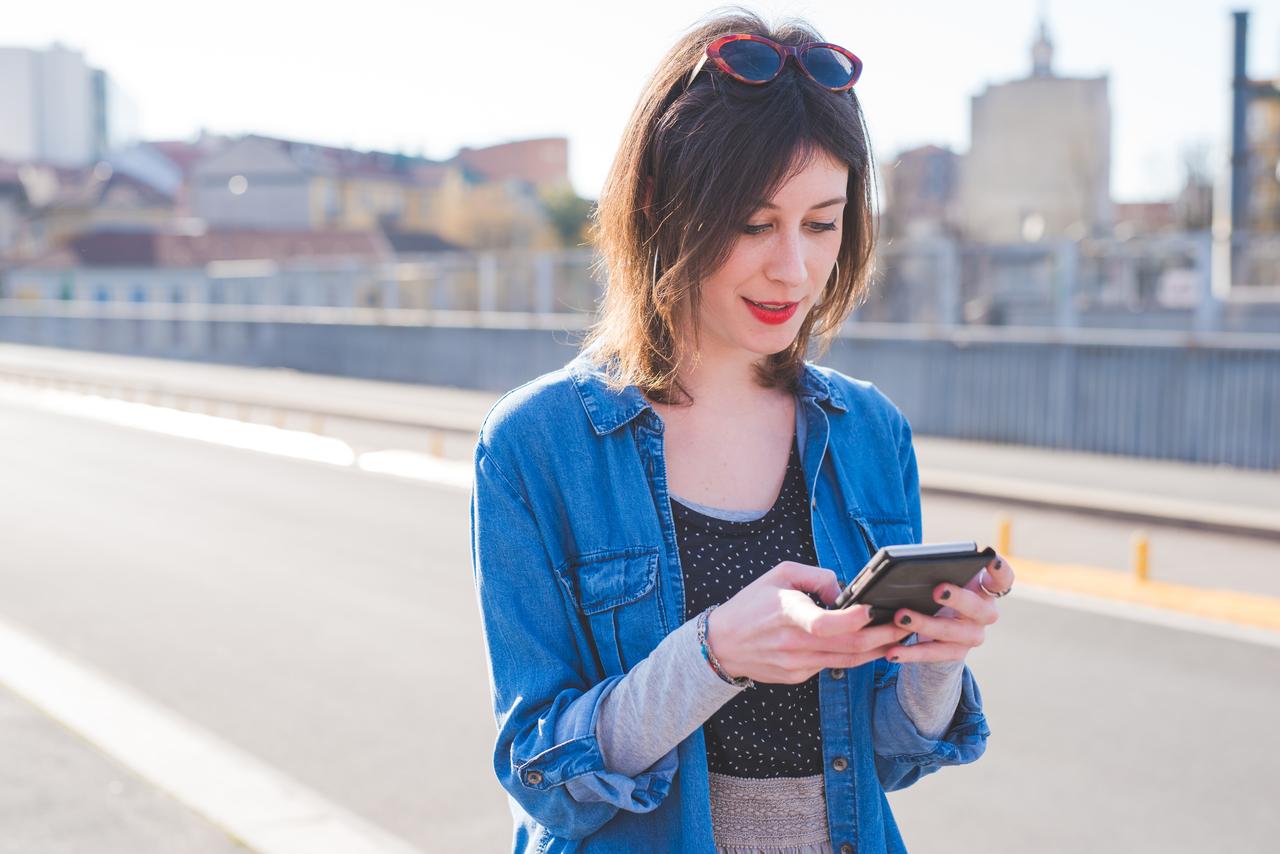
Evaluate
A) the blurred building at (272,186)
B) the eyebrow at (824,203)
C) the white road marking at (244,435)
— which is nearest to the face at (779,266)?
the eyebrow at (824,203)

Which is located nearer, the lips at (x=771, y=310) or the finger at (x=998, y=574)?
the finger at (x=998, y=574)

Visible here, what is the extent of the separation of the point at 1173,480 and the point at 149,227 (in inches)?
2612

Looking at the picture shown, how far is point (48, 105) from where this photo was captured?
108938 mm

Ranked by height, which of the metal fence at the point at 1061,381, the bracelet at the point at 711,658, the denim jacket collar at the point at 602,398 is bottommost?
the metal fence at the point at 1061,381

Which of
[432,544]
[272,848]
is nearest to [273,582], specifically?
[432,544]

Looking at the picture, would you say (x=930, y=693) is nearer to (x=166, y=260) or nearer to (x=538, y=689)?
Result: (x=538, y=689)

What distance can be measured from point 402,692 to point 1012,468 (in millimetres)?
8484

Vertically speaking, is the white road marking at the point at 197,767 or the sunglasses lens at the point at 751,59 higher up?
the sunglasses lens at the point at 751,59

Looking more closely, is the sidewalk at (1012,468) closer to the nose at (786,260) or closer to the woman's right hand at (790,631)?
the nose at (786,260)

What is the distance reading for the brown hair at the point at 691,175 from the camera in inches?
74.7

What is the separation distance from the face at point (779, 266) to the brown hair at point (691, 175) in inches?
0.9

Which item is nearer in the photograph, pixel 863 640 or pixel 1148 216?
pixel 863 640

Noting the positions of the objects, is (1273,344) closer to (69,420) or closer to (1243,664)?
(1243,664)

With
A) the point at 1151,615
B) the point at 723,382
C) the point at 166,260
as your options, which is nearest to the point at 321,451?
the point at 1151,615
